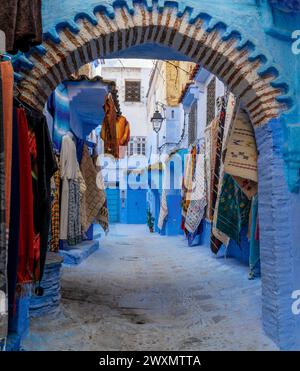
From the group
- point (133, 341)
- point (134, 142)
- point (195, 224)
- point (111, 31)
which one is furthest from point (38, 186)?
point (134, 142)

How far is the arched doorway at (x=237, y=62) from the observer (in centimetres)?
393

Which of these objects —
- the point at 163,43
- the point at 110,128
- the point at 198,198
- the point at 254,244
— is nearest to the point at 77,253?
the point at 110,128

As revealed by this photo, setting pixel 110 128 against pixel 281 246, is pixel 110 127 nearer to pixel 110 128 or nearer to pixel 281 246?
pixel 110 128

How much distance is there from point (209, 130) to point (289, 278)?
216 inches

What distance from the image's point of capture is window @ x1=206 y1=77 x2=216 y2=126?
32.0 feet

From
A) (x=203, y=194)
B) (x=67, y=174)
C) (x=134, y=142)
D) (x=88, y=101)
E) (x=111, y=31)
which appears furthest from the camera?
(x=134, y=142)

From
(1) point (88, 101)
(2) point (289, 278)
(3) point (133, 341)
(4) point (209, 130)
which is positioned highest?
(1) point (88, 101)

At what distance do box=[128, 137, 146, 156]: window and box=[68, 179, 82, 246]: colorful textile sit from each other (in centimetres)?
1992

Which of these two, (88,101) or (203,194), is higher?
(88,101)

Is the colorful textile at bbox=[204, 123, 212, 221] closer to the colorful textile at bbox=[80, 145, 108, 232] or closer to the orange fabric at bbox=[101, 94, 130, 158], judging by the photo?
the orange fabric at bbox=[101, 94, 130, 158]

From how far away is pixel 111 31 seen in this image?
3977 mm

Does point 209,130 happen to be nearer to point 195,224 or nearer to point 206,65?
point 195,224

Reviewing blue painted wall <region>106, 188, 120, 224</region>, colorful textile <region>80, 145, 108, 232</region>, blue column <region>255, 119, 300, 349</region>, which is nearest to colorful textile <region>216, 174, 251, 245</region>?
blue column <region>255, 119, 300, 349</region>

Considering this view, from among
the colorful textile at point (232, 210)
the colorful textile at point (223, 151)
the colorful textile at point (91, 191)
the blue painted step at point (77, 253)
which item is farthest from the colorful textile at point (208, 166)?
the blue painted step at point (77, 253)
